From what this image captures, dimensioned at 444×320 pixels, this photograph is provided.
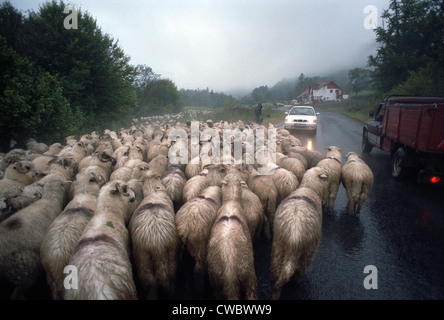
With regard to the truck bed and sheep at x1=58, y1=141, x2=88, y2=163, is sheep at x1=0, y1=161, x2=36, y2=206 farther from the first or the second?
the truck bed

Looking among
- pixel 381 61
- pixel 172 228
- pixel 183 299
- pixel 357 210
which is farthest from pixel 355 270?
pixel 381 61

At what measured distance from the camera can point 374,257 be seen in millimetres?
4477

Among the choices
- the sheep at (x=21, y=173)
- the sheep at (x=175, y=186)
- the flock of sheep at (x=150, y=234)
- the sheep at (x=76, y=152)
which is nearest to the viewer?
the flock of sheep at (x=150, y=234)

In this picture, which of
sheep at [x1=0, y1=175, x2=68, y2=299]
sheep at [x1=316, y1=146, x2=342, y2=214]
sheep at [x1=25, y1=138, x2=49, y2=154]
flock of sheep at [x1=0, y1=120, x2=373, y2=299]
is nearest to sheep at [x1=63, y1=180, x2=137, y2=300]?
flock of sheep at [x1=0, y1=120, x2=373, y2=299]

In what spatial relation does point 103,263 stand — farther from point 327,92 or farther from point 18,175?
point 327,92

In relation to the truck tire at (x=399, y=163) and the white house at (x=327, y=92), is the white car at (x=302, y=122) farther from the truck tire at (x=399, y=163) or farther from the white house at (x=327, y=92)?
the white house at (x=327, y=92)

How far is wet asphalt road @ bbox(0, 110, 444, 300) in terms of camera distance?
3723mm

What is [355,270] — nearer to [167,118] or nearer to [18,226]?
[18,226]

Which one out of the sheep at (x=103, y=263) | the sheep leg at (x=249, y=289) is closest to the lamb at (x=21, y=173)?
the sheep at (x=103, y=263)

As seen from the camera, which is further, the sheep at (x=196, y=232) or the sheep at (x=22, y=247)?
the sheep at (x=196, y=232)

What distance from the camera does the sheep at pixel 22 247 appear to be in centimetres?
353

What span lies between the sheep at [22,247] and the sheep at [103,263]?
1055mm
